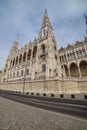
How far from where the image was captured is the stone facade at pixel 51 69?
27.6m

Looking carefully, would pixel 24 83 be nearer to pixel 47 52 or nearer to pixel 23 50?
pixel 47 52

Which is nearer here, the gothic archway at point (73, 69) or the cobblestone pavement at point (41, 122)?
the cobblestone pavement at point (41, 122)

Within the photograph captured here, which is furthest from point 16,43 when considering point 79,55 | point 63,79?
point 63,79

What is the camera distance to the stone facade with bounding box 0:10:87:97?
2762 cm

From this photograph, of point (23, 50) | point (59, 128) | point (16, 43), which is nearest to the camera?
point (59, 128)

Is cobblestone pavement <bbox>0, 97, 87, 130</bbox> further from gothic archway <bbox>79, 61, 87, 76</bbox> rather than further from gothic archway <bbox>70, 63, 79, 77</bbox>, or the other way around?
gothic archway <bbox>70, 63, 79, 77</bbox>

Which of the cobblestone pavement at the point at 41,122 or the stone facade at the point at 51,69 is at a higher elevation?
the stone facade at the point at 51,69

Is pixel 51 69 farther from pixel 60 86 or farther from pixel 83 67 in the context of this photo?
pixel 83 67

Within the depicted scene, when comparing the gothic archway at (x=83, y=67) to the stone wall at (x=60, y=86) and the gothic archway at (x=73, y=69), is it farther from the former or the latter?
the stone wall at (x=60, y=86)

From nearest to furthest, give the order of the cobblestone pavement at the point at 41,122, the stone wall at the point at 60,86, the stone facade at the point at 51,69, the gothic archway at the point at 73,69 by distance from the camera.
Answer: the cobblestone pavement at the point at 41,122 → the stone wall at the point at 60,86 → the stone facade at the point at 51,69 → the gothic archway at the point at 73,69

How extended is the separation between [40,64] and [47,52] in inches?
228

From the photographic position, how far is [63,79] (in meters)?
28.1

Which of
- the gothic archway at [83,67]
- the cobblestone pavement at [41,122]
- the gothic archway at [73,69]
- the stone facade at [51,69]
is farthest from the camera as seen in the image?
the gothic archway at [73,69]

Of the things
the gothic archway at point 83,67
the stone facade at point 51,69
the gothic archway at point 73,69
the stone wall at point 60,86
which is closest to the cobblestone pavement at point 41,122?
the stone wall at point 60,86
